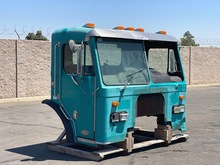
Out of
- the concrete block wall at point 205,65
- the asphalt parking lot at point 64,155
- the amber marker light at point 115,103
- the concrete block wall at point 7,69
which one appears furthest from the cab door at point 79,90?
the concrete block wall at point 205,65

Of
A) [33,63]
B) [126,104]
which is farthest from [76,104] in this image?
[33,63]

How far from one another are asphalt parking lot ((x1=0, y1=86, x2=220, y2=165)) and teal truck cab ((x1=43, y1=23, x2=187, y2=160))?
0.35 meters

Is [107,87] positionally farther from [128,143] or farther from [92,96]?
[128,143]

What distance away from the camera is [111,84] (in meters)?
6.75

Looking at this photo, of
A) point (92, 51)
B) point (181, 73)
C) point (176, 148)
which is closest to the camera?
point (92, 51)

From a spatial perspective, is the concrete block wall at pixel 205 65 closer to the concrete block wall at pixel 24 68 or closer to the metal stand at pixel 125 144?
the concrete block wall at pixel 24 68

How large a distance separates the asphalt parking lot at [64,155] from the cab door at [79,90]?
0.60m

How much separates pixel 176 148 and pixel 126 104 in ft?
5.36

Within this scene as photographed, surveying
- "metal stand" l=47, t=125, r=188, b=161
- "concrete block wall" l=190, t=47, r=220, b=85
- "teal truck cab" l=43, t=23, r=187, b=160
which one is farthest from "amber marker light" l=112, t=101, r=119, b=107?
"concrete block wall" l=190, t=47, r=220, b=85

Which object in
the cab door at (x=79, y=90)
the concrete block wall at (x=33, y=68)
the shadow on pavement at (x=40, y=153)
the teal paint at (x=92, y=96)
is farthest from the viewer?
the concrete block wall at (x=33, y=68)

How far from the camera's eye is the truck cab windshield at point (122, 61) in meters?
6.79

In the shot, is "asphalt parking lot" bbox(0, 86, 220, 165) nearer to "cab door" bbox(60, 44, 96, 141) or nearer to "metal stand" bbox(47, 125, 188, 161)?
"metal stand" bbox(47, 125, 188, 161)

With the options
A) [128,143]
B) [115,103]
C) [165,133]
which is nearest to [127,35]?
[115,103]

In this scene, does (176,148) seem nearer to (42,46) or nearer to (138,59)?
(138,59)
